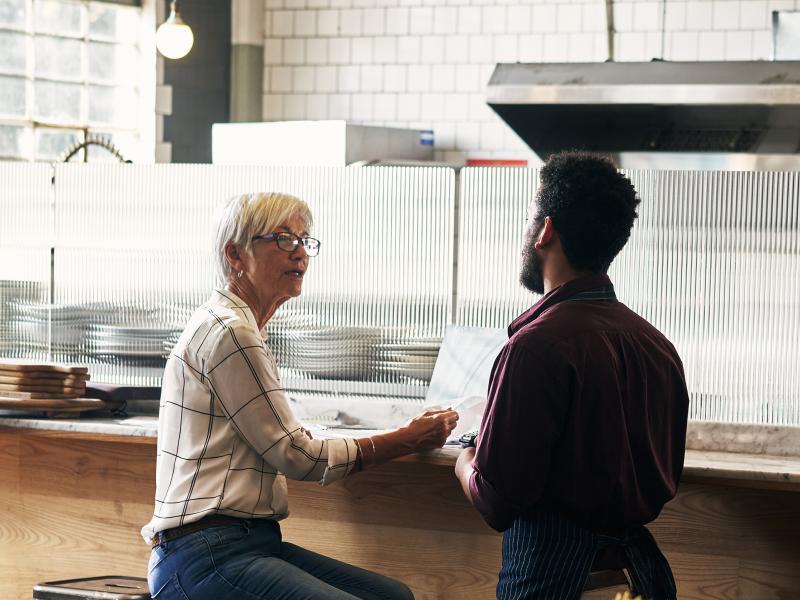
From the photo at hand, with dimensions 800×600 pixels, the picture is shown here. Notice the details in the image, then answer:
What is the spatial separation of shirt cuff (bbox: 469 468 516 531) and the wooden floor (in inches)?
31.0

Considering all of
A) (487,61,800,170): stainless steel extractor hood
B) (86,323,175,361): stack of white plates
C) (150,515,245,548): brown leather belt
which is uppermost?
(487,61,800,170): stainless steel extractor hood

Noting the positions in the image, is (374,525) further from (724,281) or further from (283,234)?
(724,281)

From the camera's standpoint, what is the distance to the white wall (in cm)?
622

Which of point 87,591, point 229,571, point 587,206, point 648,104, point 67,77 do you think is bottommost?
point 87,591

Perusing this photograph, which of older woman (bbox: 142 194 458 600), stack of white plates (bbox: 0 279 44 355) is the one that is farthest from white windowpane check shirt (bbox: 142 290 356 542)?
stack of white plates (bbox: 0 279 44 355)

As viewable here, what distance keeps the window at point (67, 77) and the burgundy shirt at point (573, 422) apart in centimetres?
511

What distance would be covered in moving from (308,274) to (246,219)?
1022mm

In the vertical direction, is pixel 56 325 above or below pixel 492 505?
above

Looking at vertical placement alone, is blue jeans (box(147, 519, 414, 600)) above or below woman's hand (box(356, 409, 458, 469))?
below

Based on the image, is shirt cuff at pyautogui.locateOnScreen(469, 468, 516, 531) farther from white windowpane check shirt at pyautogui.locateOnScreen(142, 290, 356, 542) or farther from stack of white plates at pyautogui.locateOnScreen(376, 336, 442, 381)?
stack of white plates at pyautogui.locateOnScreen(376, 336, 442, 381)

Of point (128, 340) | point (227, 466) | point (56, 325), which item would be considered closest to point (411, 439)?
point (227, 466)

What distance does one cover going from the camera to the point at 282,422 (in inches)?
85.7

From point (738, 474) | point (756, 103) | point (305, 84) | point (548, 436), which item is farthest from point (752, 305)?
point (305, 84)

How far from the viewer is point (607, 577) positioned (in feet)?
6.49
